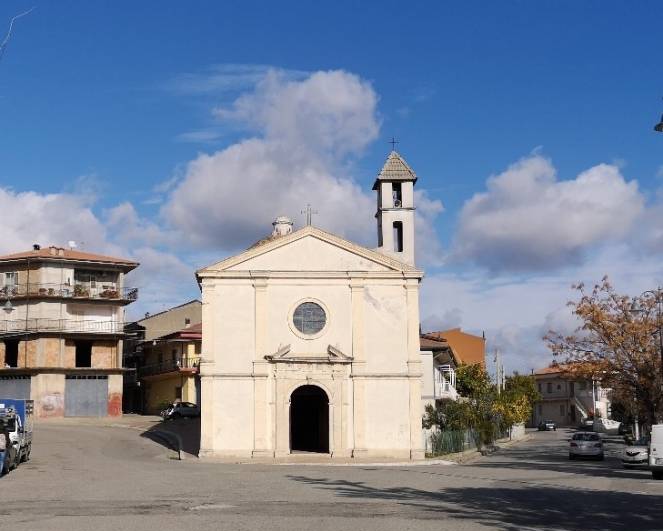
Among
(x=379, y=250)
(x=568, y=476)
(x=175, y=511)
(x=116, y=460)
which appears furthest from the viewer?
(x=379, y=250)

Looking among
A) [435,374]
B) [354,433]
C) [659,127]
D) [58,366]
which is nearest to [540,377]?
[435,374]

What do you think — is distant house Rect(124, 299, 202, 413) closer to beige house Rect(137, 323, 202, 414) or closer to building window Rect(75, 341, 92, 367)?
beige house Rect(137, 323, 202, 414)

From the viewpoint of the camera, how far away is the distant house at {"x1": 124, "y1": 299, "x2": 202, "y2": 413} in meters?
66.1

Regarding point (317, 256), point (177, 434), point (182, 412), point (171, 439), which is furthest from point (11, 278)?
point (317, 256)

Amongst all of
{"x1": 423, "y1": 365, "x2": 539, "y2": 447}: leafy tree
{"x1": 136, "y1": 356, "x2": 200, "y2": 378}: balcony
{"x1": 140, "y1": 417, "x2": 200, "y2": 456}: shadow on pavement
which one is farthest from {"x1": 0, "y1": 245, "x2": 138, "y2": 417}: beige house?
{"x1": 423, "y1": 365, "x2": 539, "y2": 447}: leafy tree

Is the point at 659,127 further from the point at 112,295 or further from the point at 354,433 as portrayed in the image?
the point at 112,295

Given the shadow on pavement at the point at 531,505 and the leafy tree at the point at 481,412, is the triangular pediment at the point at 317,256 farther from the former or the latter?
the shadow on pavement at the point at 531,505

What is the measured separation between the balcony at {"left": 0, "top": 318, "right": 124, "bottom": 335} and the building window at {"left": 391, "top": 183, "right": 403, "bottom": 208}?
2620 cm

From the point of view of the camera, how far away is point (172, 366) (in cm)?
6744

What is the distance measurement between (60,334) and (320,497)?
1731 inches

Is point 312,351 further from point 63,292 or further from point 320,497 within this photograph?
Answer: point 63,292

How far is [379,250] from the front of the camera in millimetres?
45312

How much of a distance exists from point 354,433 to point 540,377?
95873 mm

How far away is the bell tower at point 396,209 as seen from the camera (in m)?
45.2
